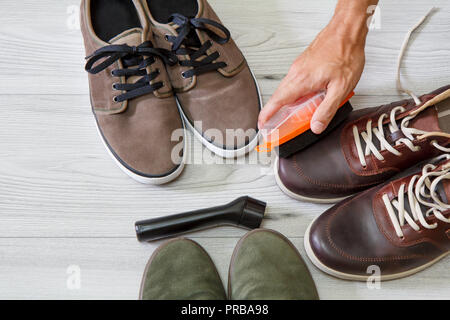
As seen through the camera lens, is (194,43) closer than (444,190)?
No

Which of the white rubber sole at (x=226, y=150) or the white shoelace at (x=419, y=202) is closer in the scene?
the white shoelace at (x=419, y=202)

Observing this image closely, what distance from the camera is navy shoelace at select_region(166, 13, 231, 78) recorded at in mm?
744

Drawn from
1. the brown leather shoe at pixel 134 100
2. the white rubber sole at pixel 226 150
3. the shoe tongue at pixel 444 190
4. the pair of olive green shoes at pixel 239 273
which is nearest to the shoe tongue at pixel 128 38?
the brown leather shoe at pixel 134 100

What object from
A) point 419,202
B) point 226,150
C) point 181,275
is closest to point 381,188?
point 419,202

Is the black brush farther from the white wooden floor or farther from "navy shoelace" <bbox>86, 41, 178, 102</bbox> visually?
"navy shoelace" <bbox>86, 41, 178, 102</bbox>

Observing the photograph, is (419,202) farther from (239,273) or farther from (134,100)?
(134,100)

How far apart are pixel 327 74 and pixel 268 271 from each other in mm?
388

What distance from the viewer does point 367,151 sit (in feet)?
2.31

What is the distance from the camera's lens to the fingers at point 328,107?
0.67 m

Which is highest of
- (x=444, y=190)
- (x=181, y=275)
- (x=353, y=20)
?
(x=353, y=20)

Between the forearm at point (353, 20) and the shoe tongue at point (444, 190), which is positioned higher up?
the forearm at point (353, 20)

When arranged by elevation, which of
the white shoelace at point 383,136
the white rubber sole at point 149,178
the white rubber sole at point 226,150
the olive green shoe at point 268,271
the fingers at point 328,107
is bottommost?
the olive green shoe at point 268,271

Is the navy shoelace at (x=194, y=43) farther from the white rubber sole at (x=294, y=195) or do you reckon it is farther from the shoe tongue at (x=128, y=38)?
the white rubber sole at (x=294, y=195)
